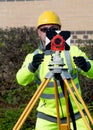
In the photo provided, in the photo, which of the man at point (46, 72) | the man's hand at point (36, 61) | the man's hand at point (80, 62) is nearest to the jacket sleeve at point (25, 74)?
the man at point (46, 72)

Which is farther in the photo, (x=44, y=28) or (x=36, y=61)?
(x=44, y=28)

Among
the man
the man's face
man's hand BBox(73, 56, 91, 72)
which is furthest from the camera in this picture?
the man's face

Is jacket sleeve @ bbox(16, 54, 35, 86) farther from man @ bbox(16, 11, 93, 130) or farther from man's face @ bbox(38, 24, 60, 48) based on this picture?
man's face @ bbox(38, 24, 60, 48)

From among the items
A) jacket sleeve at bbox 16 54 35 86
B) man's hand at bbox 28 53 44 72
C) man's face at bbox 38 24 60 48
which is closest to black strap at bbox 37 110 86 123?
jacket sleeve at bbox 16 54 35 86

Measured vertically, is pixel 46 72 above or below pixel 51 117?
above

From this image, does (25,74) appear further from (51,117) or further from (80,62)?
(80,62)

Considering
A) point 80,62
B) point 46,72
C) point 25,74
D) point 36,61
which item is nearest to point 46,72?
point 46,72

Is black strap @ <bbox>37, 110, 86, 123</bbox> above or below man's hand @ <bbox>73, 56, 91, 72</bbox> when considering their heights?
below

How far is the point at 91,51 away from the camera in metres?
12.2

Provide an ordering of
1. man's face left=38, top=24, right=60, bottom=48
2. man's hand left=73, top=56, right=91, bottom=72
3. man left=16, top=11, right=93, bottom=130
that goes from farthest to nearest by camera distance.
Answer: man's face left=38, top=24, right=60, bottom=48
man left=16, top=11, right=93, bottom=130
man's hand left=73, top=56, right=91, bottom=72

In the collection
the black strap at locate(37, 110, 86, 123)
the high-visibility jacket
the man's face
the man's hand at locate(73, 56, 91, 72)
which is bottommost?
the black strap at locate(37, 110, 86, 123)

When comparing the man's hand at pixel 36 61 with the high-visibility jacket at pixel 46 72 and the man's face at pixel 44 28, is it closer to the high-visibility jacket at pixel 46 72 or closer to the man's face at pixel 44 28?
the high-visibility jacket at pixel 46 72

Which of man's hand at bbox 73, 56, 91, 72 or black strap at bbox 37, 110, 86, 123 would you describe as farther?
black strap at bbox 37, 110, 86, 123

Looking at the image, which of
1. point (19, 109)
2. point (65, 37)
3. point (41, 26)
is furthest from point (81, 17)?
point (65, 37)
